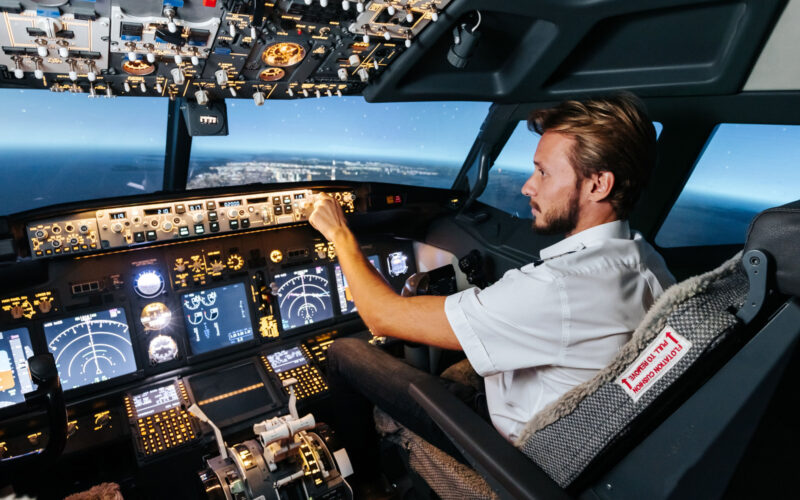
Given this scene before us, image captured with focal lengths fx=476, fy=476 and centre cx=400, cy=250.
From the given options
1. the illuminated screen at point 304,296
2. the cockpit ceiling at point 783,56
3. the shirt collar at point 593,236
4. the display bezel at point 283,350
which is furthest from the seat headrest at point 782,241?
the illuminated screen at point 304,296

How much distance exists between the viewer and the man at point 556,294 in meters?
1.09

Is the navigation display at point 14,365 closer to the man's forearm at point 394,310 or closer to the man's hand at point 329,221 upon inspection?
the man's hand at point 329,221

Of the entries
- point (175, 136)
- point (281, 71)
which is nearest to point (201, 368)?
point (175, 136)

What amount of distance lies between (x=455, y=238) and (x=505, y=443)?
6.83 ft

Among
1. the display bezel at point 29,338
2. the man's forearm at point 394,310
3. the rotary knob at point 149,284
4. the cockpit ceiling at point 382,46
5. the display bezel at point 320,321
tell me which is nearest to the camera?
the man's forearm at point 394,310

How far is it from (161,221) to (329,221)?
979 mm

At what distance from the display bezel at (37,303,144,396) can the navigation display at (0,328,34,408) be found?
0.06 meters

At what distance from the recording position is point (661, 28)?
6.70 ft

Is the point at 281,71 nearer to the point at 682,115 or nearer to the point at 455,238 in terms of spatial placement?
the point at 455,238

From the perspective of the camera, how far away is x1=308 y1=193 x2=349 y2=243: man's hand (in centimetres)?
166

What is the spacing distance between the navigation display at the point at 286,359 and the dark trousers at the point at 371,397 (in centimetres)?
71

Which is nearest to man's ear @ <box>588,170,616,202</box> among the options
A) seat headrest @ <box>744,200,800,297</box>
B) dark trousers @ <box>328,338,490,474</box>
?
seat headrest @ <box>744,200,800,297</box>

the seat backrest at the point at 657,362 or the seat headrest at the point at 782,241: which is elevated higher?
the seat headrest at the point at 782,241

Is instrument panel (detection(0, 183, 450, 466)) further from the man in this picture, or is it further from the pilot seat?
the pilot seat
